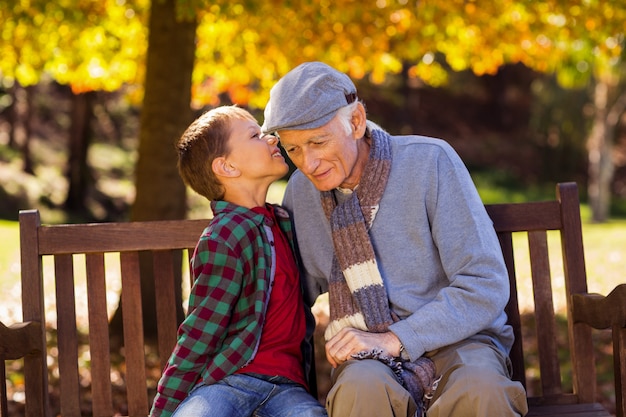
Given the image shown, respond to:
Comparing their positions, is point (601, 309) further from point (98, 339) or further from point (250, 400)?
point (98, 339)

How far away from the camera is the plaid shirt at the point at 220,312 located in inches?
117

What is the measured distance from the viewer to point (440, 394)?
2.81 metres

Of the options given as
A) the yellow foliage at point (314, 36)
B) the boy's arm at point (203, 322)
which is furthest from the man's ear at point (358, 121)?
the yellow foliage at point (314, 36)

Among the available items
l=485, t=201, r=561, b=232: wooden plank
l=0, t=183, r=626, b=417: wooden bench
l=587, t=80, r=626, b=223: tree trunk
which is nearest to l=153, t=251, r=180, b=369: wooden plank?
l=0, t=183, r=626, b=417: wooden bench

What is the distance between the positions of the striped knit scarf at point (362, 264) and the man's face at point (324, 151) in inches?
3.5

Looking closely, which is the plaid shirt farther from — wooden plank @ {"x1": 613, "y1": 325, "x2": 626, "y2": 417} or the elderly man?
wooden plank @ {"x1": 613, "y1": 325, "x2": 626, "y2": 417}

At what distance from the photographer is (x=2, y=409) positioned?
3.03 meters

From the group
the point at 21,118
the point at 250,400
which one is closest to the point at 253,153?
the point at 250,400

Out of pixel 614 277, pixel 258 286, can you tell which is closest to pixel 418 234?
pixel 258 286

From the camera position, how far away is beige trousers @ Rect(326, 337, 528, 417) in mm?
2674

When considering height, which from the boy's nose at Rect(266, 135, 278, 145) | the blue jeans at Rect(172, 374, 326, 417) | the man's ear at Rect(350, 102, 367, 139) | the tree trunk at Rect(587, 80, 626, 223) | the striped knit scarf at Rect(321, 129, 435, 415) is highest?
the tree trunk at Rect(587, 80, 626, 223)

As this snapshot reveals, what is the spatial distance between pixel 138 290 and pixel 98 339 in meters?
0.25

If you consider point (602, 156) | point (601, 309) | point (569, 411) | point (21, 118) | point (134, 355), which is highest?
point (21, 118)

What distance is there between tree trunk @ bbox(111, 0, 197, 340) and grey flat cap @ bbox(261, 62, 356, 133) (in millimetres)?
3273
